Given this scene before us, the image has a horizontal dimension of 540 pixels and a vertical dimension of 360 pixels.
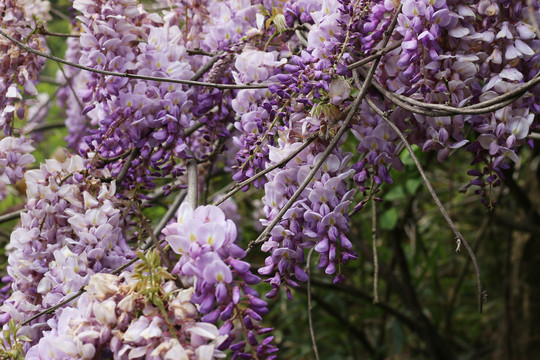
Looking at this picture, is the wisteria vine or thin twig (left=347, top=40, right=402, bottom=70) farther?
thin twig (left=347, top=40, right=402, bottom=70)

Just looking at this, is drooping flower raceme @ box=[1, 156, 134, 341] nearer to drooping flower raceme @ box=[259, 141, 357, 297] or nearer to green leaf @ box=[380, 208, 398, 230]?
drooping flower raceme @ box=[259, 141, 357, 297]

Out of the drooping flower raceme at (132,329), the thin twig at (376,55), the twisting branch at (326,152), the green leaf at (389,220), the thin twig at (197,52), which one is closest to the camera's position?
the drooping flower raceme at (132,329)

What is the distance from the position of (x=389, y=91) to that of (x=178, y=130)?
38 centimetres

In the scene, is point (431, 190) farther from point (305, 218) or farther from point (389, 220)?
point (389, 220)

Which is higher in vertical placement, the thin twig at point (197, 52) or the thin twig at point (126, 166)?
the thin twig at point (197, 52)

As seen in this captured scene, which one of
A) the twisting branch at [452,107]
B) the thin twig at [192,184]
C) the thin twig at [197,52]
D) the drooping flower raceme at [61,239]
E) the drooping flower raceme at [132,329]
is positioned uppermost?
the thin twig at [197,52]

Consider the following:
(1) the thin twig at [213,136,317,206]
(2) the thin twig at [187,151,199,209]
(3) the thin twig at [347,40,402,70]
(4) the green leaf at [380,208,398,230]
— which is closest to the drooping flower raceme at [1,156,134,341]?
(2) the thin twig at [187,151,199,209]

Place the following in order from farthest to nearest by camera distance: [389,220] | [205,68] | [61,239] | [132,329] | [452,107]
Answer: [389,220] < [205,68] < [61,239] < [452,107] < [132,329]

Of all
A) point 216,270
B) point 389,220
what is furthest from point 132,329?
point 389,220

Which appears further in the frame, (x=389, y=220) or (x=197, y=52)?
(x=389, y=220)

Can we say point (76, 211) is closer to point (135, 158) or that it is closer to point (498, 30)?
point (135, 158)

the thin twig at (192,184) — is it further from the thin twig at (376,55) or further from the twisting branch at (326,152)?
the thin twig at (376,55)

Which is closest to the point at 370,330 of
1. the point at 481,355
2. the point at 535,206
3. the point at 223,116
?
the point at 481,355

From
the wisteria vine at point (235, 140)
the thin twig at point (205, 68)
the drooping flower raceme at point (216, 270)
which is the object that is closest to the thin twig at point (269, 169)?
the wisteria vine at point (235, 140)
